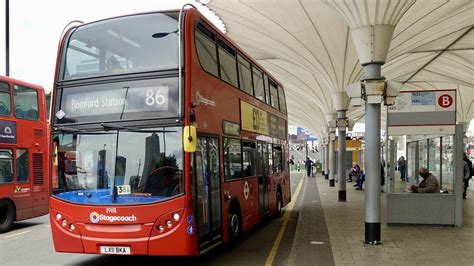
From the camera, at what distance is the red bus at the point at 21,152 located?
11523 mm

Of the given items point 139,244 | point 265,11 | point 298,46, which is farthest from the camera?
point 298,46

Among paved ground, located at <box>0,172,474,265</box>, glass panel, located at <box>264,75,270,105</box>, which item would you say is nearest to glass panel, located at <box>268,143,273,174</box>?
glass panel, located at <box>264,75,270,105</box>

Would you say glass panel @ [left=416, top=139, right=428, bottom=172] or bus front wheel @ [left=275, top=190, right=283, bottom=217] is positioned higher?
glass panel @ [left=416, top=139, right=428, bottom=172]

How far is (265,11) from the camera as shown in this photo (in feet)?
58.5

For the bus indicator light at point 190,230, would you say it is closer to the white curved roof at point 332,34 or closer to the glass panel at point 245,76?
the glass panel at point 245,76

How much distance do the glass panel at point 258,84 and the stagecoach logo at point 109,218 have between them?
5310 mm

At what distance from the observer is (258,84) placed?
11.6 m

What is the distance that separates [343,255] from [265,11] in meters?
11.7

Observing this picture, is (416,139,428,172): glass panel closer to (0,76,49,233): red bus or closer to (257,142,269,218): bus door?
(257,142,269,218): bus door

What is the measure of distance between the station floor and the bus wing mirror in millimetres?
2836

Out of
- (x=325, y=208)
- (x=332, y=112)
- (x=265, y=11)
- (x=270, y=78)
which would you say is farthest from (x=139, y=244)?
(x=332, y=112)

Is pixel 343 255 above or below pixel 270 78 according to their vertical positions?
below

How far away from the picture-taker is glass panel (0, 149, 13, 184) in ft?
37.3

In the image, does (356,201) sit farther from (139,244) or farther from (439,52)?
(139,244)
